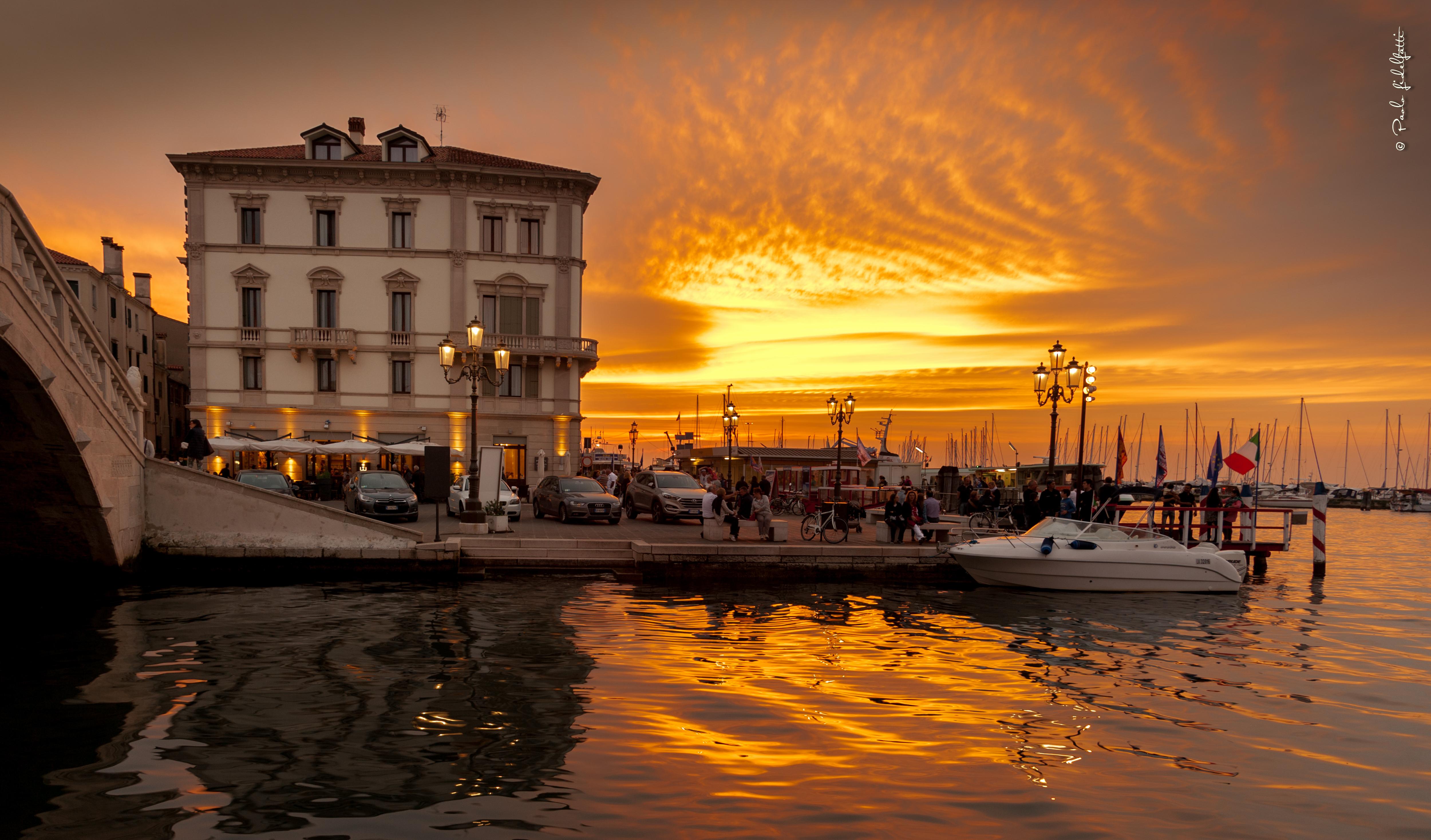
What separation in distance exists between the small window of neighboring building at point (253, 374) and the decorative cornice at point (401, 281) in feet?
24.1

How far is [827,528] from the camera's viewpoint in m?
21.3

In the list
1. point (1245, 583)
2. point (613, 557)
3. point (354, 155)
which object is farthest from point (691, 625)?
point (354, 155)

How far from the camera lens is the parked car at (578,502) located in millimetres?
24766

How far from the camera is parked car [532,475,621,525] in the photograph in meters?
24.8

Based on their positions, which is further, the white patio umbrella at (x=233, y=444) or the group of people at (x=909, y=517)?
the white patio umbrella at (x=233, y=444)

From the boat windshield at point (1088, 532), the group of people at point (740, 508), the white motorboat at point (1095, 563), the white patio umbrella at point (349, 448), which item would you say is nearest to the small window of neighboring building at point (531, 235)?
the white patio umbrella at point (349, 448)

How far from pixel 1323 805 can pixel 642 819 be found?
18.6 ft

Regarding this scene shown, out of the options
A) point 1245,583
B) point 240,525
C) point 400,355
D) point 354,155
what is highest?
point 354,155

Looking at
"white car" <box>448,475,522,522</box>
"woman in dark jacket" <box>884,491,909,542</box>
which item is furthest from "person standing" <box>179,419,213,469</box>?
"woman in dark jacket" <box>884,491,909,542</box>

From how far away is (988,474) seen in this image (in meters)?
52.9

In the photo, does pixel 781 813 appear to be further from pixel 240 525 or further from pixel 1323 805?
pixel 240 525

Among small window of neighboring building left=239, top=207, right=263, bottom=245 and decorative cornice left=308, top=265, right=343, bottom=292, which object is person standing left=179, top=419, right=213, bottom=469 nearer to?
decorative cornice left=308, top=265, right=343, bottom=292

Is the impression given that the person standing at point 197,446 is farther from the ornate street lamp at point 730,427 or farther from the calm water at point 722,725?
the ornate street lamp at point 730,427

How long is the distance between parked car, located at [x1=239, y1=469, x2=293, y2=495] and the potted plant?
25.2ft
